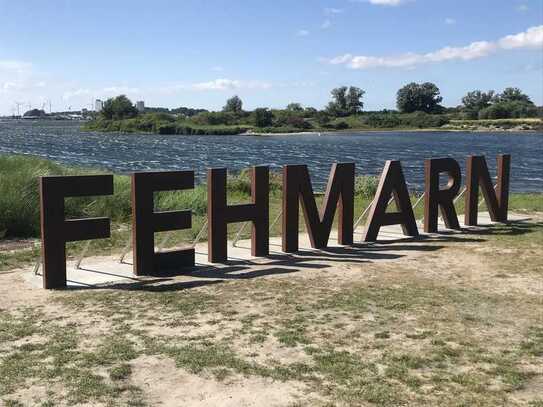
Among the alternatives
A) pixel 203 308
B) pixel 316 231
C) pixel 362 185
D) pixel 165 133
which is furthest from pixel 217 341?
pixel 165 133

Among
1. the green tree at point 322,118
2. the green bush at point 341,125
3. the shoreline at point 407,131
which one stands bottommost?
the shoreline at point 407,131

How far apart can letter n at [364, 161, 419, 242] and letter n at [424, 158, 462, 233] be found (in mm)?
638

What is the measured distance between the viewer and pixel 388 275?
9.70 meters

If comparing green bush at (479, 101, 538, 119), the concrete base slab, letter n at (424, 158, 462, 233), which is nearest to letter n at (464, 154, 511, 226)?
letter n at (424, 158, 462, 233)

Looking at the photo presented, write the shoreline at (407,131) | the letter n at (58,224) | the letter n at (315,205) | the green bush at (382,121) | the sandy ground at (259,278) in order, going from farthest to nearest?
the green bush at (382,121)
the shoreline at (407,131)
the letter n at (315,205)
the letter n at (58,224)
the sandy ground at (259,278)

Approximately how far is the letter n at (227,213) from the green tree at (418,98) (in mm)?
157182

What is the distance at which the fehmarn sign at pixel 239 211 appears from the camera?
9156 millimetres

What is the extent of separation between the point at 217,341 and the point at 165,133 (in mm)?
122316

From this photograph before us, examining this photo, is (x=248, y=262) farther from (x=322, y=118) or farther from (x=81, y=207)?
(x=322, y=118)

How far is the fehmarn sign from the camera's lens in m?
9.16

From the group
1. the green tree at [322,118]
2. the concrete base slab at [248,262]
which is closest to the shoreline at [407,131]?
the green tree at [322,118]

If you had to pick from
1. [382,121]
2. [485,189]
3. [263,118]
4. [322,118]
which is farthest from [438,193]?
[382,121]

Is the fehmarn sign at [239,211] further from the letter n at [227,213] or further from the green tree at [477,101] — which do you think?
the green tree at [477,101]

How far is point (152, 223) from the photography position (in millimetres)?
9961
